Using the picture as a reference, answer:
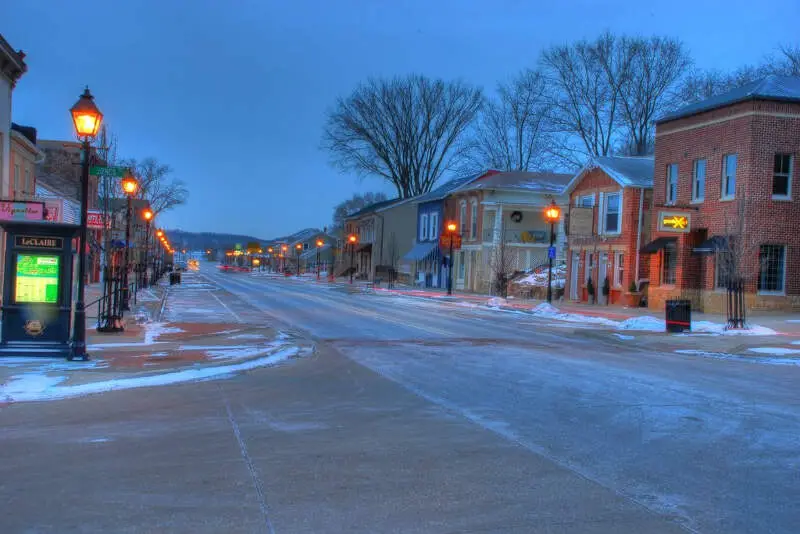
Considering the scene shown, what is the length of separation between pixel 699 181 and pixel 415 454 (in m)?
24.9

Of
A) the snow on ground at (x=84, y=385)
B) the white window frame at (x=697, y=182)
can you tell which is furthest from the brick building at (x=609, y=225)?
the snow on ground at (x=84, y=385)

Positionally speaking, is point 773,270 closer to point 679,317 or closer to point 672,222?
point 672,222

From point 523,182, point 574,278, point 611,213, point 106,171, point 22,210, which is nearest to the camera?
point 106,171

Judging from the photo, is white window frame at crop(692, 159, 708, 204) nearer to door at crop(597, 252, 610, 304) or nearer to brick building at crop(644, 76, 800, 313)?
brick building at crop(644, 76, 800, 313)

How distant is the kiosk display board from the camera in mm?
12273

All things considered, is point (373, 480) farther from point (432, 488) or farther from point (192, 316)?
point (192, 316)


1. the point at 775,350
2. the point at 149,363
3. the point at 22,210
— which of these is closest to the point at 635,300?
the point at 775,350

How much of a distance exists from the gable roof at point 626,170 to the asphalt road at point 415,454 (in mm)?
21070

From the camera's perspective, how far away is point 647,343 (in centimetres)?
1830

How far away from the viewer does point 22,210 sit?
617 inches

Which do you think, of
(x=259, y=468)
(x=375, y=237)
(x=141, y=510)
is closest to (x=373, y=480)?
(x=259, y=468)

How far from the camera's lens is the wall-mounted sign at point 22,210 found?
15273 mm

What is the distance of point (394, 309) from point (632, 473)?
23.9 metres

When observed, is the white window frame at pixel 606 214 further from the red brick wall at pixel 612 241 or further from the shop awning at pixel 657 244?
the shop awning at pixel 657 244
